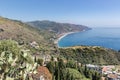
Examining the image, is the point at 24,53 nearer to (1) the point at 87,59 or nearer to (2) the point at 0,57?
(2) the point at 0,57

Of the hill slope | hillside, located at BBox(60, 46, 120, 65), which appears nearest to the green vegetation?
hillside, located at BBox(60, 46, 120, 65)

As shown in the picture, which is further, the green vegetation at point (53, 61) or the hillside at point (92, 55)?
the hillside at point (92, 55)

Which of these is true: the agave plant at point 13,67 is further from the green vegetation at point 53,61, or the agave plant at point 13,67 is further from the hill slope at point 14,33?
the hill slope at point 14,33

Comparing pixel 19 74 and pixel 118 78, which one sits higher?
pixel 19 74

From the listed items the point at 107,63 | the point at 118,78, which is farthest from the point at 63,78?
the point at 107,63

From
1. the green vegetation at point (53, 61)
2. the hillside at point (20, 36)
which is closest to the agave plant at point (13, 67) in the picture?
the green vegetation at point (53, 61)

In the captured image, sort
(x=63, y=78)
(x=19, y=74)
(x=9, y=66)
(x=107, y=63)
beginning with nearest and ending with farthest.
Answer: (x=9, y=66), (x=19, y=74), (x=63, y=78), (x=107, y=63)

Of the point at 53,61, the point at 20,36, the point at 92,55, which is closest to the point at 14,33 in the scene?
the point at 20,36

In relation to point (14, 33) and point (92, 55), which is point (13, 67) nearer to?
point (92, 55)
